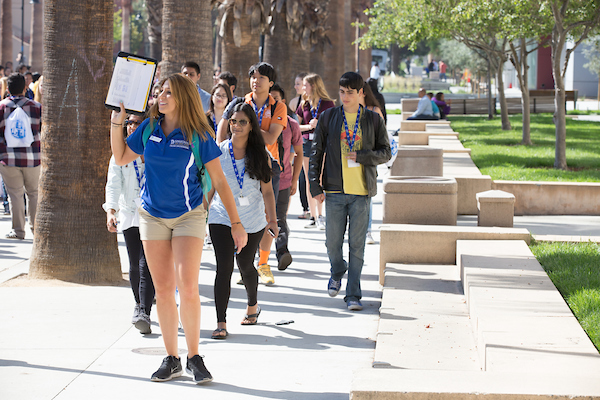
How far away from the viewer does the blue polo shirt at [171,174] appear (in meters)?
4.76

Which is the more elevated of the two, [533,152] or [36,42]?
[36,42]

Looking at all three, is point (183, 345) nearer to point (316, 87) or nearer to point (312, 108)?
point (316, 87)

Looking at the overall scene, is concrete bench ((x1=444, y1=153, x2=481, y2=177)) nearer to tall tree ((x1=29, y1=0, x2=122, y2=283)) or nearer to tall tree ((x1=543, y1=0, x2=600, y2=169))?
tall tree ((x1=543, y1=0, x2=600, y2=169))

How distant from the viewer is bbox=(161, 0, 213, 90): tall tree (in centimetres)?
1054

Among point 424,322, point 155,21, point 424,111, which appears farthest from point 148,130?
point 424,111

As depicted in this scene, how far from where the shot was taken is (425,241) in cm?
789

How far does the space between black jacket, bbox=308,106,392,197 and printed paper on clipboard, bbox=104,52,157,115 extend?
2373mm

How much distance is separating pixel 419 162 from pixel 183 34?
4.38 m

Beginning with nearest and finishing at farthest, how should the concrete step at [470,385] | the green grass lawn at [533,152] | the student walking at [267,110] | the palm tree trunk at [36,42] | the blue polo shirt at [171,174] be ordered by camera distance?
the concrete step at [470,385] → the blue polo shirt at [171,174] → the student walking at [267,110] → the green grass lawn at [533,152] → the palm tree trunk at [36,42]

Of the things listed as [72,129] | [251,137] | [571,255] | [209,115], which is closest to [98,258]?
[72,129]

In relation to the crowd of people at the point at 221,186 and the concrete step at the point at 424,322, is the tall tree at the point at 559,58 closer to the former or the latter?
the crowd of people at the point at 221,186

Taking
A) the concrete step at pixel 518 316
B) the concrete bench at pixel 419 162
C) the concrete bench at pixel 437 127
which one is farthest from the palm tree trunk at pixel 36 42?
the concrete step at pixel 518 316

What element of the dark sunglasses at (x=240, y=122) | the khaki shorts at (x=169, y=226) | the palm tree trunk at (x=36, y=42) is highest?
the palm tree trunk at (x=36, y=42)

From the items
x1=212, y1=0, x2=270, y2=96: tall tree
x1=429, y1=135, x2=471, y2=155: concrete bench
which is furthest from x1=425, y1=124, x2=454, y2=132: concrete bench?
x1=212, y1=0, x2=270, y2=96: tall tree
